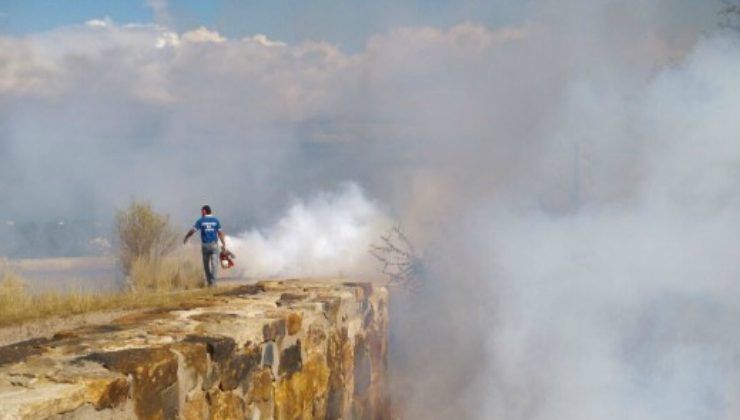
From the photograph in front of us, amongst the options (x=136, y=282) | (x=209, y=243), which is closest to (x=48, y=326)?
(x=209, y=243)

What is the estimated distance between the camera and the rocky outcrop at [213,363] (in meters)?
2.04

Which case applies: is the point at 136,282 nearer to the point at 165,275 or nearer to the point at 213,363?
the point at 165,275

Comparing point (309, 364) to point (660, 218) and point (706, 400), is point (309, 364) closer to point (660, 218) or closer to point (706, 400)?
point (706, 400)

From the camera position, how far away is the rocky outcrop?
204 cm

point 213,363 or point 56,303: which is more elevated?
point 56,303

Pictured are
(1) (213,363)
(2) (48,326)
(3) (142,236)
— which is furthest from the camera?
(3) (142,236)

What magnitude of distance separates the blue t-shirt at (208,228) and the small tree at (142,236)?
4.14m

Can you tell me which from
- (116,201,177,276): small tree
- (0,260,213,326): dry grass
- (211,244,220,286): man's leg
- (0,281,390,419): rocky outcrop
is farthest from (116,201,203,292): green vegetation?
(0,281,390,419): rocky outcrop

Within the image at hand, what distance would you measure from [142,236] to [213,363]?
11157mm

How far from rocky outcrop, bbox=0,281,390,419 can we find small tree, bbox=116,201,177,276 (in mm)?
8959

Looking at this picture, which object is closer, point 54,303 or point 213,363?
point 213,363

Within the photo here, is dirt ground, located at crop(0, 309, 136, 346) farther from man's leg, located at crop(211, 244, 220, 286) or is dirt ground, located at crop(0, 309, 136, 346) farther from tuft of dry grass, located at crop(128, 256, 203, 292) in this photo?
man's leg, located at crop(211, 244, 220, 286)

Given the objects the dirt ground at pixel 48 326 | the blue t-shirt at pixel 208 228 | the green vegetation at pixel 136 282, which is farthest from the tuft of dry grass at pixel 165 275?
the dirt ground at pixel 48 326

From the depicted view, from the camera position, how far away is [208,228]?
30.1 feet
